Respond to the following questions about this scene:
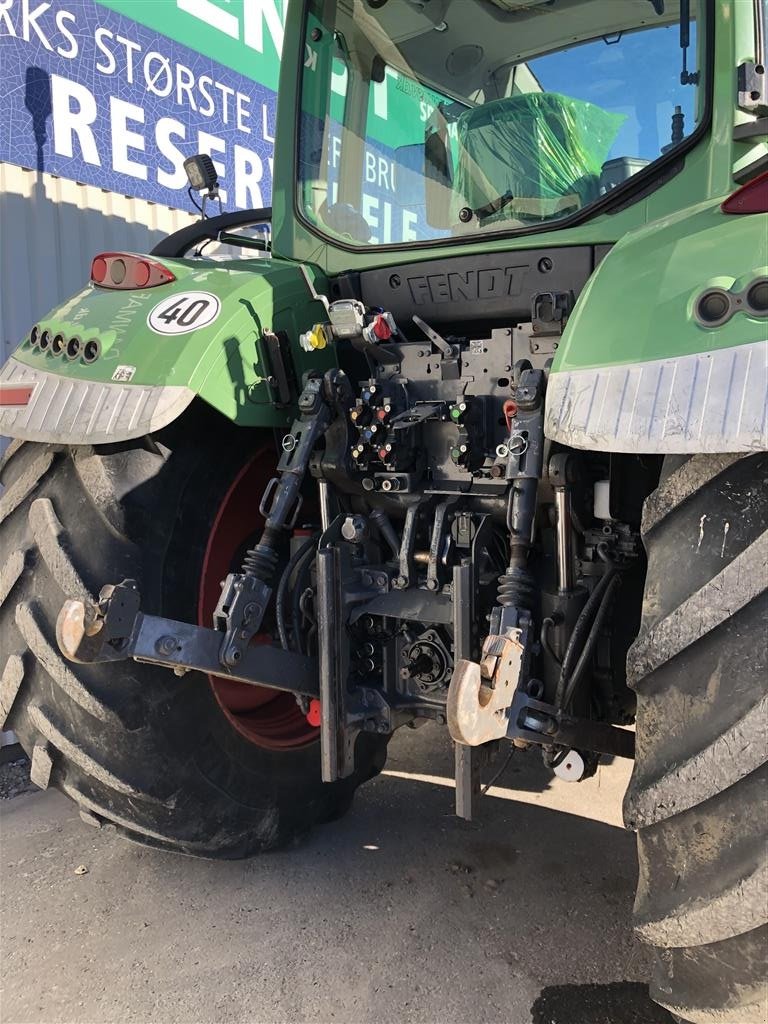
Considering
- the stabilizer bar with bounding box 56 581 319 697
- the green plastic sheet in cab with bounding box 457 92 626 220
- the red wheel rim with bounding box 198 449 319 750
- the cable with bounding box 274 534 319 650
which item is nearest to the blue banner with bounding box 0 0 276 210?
the red wheel rim with bounding box 198 449 319 750

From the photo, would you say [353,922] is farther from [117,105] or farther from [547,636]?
Answer: [117,105]

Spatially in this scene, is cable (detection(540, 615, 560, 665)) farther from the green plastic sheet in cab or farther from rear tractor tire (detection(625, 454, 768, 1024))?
the green plastic sheet in cab

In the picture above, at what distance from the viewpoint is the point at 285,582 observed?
2314 mm

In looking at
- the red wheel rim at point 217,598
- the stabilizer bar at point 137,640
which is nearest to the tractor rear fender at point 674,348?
the stabilizer bar at point 137,640

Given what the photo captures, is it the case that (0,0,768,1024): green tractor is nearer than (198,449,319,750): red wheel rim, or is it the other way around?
(0,0,768,1024): green tractor

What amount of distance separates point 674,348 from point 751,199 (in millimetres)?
327

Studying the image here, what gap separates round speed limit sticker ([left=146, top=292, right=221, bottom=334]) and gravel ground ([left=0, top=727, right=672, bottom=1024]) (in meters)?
1.65

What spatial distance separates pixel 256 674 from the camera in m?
2.01

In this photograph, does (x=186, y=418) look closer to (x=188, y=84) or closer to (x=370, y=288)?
(x=370, y=288)

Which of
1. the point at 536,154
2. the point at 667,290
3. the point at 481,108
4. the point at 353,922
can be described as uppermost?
the point at 481,108

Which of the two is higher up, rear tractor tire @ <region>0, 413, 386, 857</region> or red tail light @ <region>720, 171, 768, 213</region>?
red tail light @ <region>720, 171, 768, 213</region>

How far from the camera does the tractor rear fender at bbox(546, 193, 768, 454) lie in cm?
129

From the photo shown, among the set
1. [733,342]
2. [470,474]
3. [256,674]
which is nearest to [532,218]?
[470,474]

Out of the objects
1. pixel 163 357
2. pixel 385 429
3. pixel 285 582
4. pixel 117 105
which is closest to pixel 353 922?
pixel 285 582
